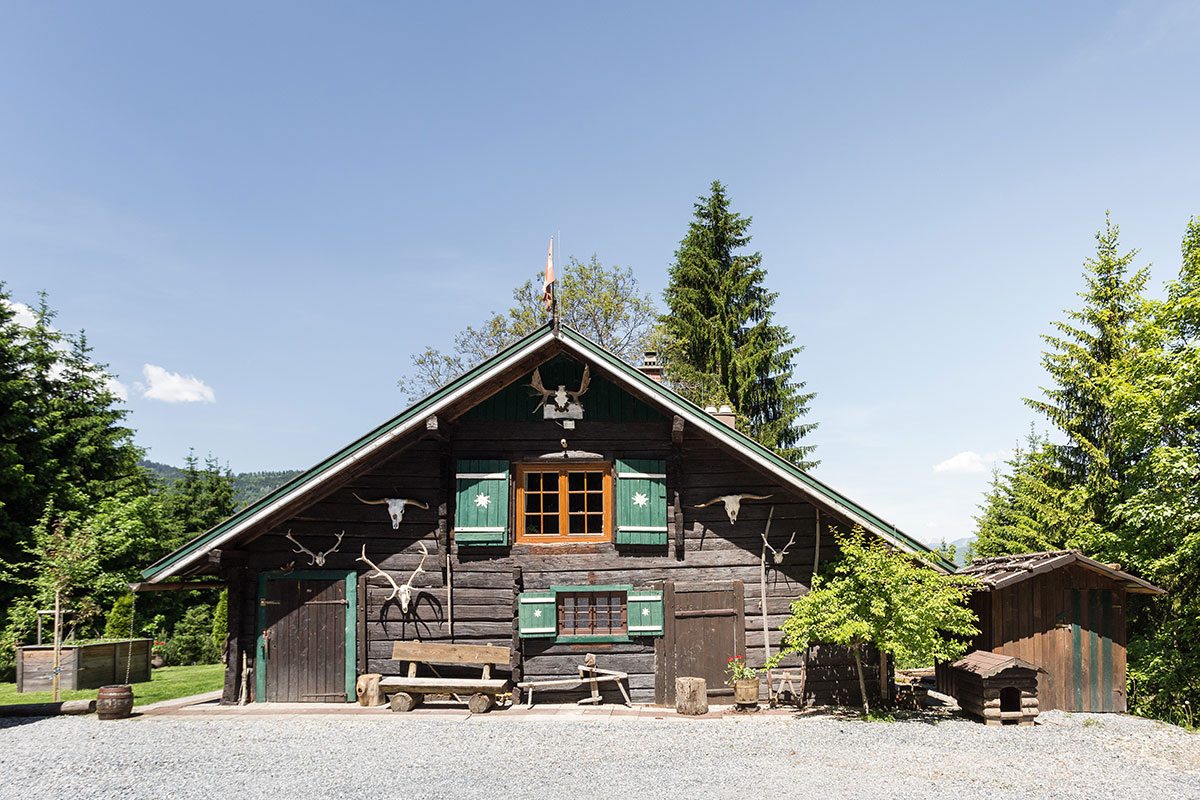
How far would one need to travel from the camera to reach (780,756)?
995 cm

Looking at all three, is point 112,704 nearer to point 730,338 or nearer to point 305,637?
point 305,637

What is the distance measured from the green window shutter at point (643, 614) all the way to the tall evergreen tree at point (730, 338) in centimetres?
1457

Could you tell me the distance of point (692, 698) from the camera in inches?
496

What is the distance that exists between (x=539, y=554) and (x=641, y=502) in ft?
6.88

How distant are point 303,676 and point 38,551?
7.31m

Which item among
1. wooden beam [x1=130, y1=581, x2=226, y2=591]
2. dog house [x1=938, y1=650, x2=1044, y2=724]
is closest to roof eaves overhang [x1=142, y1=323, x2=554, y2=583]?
wooden beam [x1=130, y1=581, x2=226, y2=591]

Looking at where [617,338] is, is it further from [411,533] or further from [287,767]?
[287,767]

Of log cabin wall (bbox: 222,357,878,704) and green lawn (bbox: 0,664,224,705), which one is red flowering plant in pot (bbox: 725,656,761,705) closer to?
log cabin wall (bbox: 222,357,878,704)

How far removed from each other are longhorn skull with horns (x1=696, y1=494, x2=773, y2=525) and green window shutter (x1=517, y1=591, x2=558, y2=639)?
130 inches

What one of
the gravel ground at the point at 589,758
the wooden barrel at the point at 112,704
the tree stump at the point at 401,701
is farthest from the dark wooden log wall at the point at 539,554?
the wooden barrel at the point at 112,704

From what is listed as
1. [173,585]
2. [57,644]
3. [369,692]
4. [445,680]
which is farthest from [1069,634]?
[57,644]

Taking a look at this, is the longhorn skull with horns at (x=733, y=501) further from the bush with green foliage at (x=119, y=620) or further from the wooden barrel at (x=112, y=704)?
the bush with green foliage at (x=119, y=620)

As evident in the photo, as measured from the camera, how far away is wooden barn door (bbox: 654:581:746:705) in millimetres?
13375

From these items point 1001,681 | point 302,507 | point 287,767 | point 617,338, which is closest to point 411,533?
point 302,507
